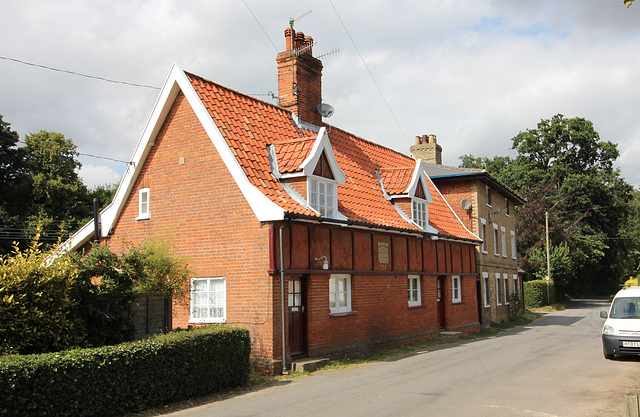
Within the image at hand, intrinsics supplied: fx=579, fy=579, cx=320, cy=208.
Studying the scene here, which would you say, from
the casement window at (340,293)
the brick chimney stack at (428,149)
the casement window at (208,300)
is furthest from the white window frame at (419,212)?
the brick chimney stack at (428,149)

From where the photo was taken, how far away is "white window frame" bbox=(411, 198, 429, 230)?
69.7ft

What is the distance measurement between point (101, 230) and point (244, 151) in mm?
5727

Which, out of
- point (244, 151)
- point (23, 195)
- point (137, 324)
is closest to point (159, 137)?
point (244, 151)

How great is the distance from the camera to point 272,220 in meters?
14.1

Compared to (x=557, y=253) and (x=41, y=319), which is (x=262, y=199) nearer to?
(x=41, y=319)

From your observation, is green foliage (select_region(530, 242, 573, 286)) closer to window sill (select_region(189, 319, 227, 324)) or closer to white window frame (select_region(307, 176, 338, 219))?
white window frame (select_region(307, 176, 338, 219))

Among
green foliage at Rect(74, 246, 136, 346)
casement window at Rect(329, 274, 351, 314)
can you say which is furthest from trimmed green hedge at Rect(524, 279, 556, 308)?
green foliage at Rect(74, 246, 136, 346)

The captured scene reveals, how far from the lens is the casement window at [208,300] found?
14984mm

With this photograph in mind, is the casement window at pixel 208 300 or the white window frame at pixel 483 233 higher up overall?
the white window frame at pixel 483 233

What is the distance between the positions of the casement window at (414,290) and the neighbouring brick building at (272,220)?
0.52m

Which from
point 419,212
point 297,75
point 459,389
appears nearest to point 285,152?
point 297,75

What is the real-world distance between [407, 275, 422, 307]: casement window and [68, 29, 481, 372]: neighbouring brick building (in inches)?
20.4

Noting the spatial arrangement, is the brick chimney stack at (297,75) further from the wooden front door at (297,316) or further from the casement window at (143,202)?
the wooden front door at (297,316)

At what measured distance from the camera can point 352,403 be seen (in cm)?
1041
